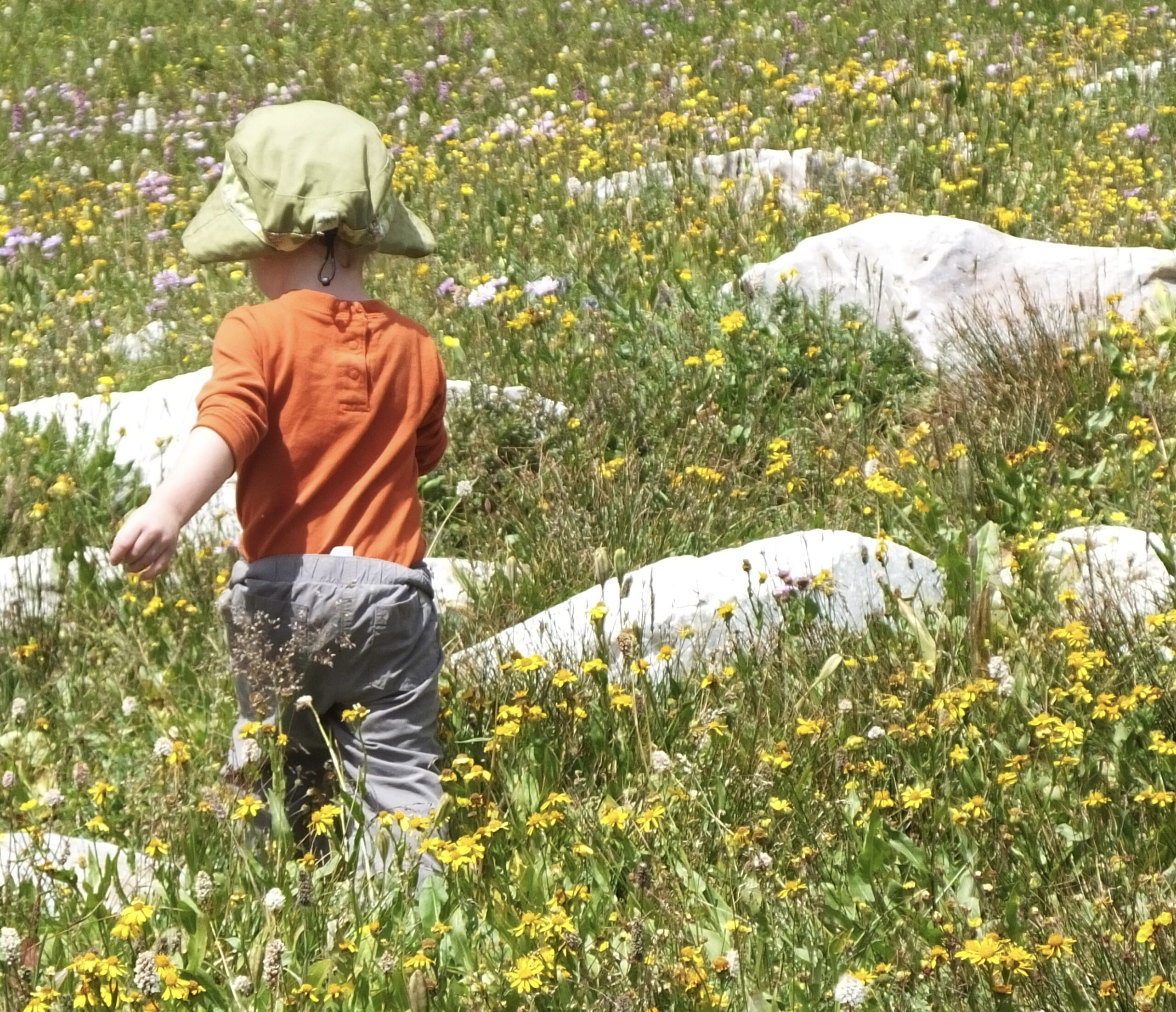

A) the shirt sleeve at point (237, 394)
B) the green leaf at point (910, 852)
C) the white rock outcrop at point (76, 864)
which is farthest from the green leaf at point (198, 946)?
the green leaf at point (910, 852)

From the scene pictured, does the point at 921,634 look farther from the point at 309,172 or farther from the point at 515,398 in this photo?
the point at 515,398

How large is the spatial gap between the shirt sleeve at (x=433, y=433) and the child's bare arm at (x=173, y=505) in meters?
0.65

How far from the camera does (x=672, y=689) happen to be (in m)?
3.71

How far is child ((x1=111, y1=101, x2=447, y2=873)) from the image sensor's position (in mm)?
3330

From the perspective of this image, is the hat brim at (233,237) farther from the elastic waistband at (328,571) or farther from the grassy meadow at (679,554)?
the grassy meadow at (679,554)

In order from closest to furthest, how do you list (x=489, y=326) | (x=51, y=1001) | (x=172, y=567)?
(x=51, y=1001)
(x=172, y=567)
(x=489, y=326)

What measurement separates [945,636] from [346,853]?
1.58 m

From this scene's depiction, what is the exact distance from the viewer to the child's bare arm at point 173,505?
2.89 meters

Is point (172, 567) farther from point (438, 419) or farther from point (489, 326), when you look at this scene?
point (489, 326)

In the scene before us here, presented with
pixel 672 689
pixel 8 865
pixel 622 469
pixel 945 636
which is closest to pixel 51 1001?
pixel 8 865

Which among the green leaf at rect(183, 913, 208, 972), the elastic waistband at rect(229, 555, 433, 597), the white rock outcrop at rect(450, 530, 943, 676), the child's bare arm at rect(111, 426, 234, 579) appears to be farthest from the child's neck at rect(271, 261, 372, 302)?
the green leaf at rect(183, 913, 208, 972)

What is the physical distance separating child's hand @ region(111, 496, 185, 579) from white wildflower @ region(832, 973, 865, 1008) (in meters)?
1.49

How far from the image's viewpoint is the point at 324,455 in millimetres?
3447

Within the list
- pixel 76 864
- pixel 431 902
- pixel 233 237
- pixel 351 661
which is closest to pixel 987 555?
pixel 351 661
